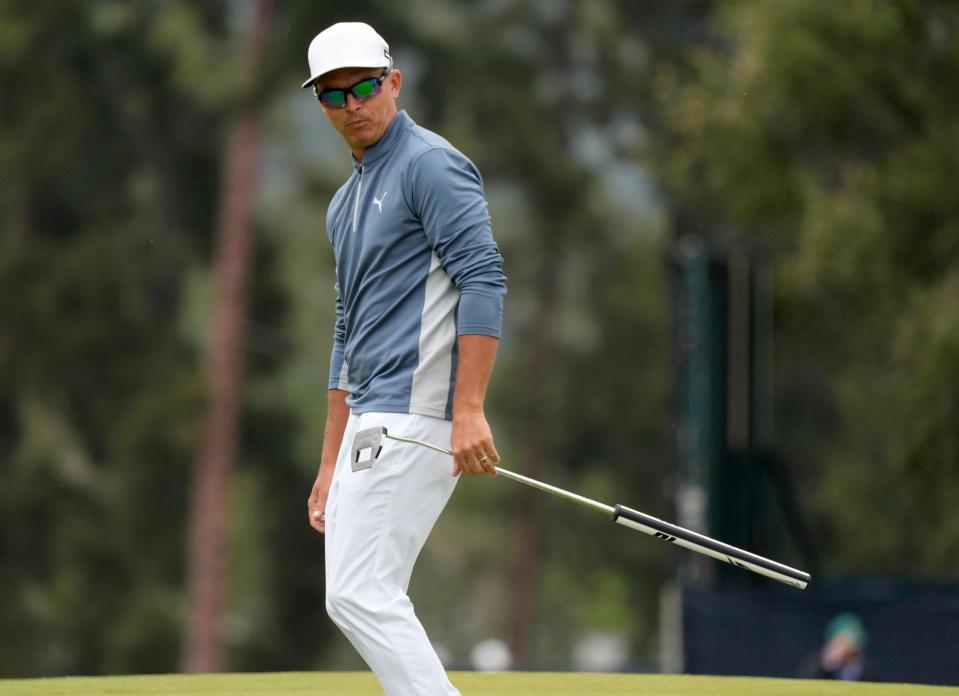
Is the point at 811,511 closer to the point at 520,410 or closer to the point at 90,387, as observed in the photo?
the point at 520,410

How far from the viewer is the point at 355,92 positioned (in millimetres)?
5656

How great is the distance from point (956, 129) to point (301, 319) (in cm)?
1945

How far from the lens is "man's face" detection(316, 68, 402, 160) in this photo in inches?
222

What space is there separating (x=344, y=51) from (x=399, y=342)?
0.81 meters

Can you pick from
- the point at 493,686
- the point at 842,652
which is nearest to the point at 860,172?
the point at 842,652

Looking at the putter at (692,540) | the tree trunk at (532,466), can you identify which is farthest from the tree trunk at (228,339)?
the putter at (692,540)

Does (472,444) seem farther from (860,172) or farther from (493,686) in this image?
(860,172)

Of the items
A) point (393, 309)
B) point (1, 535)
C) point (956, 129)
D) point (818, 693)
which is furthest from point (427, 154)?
point (1, 535)

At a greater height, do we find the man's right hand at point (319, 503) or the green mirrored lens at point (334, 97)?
the green mirrored lens at point (334, 97)

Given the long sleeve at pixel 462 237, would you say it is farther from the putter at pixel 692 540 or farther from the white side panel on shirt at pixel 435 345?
the putter at pixel 692 540

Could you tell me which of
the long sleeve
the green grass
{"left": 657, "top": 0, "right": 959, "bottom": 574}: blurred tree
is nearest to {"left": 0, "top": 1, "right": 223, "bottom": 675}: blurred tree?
{"left": 657, "top": 0, "right": 959, "bottom": 574}: blurred tree

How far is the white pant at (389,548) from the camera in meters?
5.43

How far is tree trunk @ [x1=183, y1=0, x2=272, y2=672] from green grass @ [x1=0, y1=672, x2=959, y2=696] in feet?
72.7

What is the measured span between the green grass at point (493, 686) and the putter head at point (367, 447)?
2.24 m
